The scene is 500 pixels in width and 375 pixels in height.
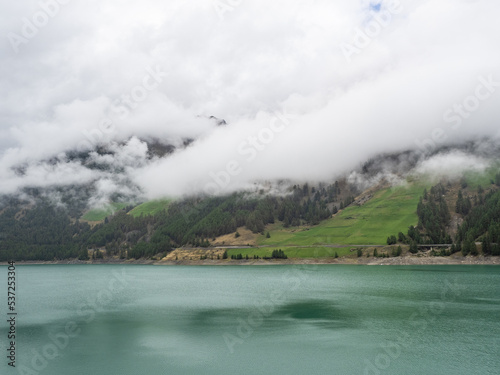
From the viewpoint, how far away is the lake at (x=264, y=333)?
36.9 metres

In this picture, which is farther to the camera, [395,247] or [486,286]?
[395,247]

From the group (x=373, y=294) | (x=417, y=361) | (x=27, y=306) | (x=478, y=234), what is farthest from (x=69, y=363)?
(x=478, y=234)

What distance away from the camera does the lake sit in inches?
1452

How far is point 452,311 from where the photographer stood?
201 ft

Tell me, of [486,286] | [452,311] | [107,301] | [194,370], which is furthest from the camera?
[486,286]

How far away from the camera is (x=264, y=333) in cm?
4947

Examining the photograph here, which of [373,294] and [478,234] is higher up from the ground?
[478,234]

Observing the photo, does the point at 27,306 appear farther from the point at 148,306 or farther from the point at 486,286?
the point at 486,286

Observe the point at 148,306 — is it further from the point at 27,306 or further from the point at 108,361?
the point at 108,361

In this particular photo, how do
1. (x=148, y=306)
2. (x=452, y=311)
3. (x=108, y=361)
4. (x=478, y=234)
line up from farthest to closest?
(x=478, y=234), (x=148, y=306), (x=452, y=311), (x=108, y=361)

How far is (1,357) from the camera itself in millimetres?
39469

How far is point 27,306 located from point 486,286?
99.2m

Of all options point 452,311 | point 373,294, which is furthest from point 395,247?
point 452,311

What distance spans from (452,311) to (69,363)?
183 feet
